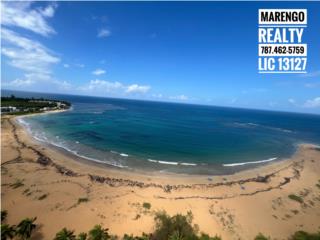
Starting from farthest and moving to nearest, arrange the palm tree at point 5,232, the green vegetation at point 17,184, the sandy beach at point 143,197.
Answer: the green vegetation at point 17,184, the sandy beach at point 143,197, the palm tree at point 5,232

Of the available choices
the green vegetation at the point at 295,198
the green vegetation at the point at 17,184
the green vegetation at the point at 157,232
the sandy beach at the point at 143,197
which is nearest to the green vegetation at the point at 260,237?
the green vegetation at the point at 157,232

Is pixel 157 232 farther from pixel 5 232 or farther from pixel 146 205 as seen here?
pixel 5 232

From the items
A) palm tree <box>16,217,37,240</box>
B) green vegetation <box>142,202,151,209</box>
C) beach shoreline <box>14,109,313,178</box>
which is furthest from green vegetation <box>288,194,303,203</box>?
palm tree <box>16,217,37,240</box>

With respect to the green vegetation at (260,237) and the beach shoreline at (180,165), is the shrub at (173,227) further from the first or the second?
the beach shoreline at (180,165)

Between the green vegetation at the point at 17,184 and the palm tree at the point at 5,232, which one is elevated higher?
the palm tree at the point at 5,232

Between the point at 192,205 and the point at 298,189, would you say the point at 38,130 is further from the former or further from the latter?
the point at 298,189

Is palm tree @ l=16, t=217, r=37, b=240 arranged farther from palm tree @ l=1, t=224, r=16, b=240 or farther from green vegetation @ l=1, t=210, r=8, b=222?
green vegetation @ l=1, t=210, r=8, b=222

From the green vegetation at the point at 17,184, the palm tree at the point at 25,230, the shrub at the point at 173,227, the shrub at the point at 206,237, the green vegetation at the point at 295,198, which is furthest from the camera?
the green vegetation at the point at 295,198
